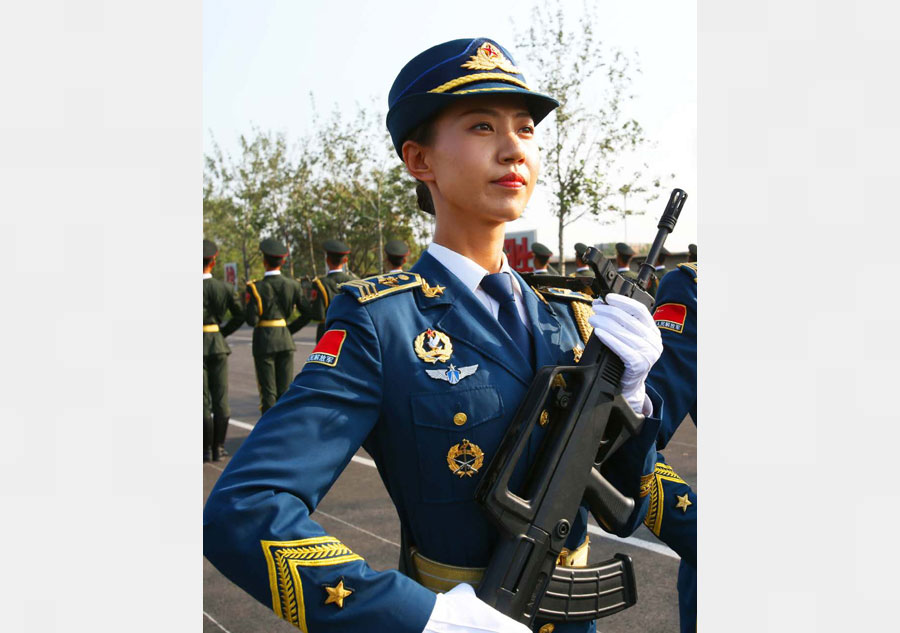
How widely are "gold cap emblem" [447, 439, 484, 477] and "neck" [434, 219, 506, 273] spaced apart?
424 mm

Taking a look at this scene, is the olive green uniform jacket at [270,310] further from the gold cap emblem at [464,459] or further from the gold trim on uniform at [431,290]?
the gold cap emblem at [464,459]

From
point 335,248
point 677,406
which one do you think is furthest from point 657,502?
point 335,248

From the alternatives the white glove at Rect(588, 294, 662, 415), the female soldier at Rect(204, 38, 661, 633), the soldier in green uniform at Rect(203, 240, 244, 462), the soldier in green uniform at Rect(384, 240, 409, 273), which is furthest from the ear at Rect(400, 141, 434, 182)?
the soldier in green uniform at Rect(384, 240, 409, 273)

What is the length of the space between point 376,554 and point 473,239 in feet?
11.0

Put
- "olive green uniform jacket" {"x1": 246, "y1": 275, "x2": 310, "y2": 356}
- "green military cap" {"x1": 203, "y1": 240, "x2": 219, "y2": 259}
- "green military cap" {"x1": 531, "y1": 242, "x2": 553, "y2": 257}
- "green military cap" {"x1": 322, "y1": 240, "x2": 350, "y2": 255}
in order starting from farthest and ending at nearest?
"green military cap" {"x1": 531, "y1": 242, "x2": 553, "y2": 257} < "green military cap" {"x1": 322, "y1": 240, "x2": 350, "y2": 255} < "olive green uniform jacket" {"x1": 246, "y1": 275, "x2": 310, "y2": 356} < "green military cap" {"x1": 203, "y1": 240, "x2": 219, "y2": 259}

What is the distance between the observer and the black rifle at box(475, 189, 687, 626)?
139 centimetres

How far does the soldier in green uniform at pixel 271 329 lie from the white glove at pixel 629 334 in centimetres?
686

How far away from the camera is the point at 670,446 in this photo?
703cm

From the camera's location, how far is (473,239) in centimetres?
166

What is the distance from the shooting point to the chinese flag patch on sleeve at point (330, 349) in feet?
4.66

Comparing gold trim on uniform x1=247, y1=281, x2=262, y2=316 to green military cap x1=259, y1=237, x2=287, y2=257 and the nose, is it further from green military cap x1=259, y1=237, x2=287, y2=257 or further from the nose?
the nose

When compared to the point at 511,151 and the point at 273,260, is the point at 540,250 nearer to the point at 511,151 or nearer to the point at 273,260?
the point at 273,260

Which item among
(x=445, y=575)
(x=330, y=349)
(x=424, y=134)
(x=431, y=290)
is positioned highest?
(x=424, y=134)

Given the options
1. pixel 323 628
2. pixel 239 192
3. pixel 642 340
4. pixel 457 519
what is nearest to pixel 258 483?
pixel 323 628
